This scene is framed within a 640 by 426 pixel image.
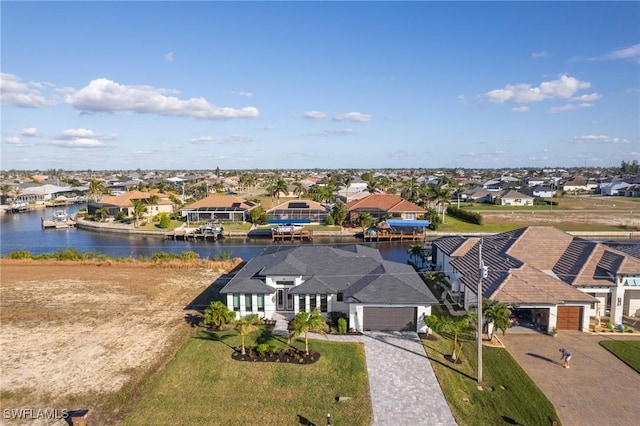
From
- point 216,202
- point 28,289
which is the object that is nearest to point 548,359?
point 28,289

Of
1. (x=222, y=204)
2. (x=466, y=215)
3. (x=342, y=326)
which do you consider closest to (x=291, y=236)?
(x=222, y=204)

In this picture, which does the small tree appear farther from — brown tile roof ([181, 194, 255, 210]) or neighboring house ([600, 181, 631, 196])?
neighboring house ([600, 181, 631, 196])

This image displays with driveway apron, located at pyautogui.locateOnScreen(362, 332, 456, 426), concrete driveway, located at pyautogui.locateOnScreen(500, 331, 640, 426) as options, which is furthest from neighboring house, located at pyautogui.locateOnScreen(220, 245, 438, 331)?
concrete driveway, located at pyautogui.locateOnScreen(500, 331, 640, 426)

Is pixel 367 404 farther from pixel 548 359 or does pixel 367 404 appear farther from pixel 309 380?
pixel 548 359

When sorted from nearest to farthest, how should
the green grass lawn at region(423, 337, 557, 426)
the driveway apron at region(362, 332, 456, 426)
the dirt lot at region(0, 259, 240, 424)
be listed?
the driveway apron at region(362, 332, 456, 426) → the green grass lawn at region(423, 337, 557, 426) → the dirt lot at region(0, 259, 240, 424)

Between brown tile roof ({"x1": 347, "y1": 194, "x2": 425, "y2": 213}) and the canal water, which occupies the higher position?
brown tile roof ({"x1": 347, "y1": 194, "x2": 425, "y2": 213})

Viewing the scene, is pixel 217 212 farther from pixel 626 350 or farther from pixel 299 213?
pixel 626 350
